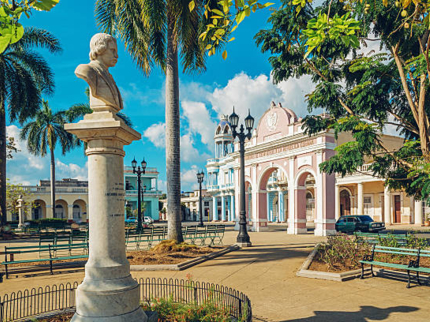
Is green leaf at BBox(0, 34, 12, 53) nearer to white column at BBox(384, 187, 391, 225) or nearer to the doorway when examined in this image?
white column at BBox(384, 187, 391, 225)

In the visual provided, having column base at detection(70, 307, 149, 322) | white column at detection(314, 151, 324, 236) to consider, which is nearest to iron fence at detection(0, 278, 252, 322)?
column base at detection(70, 307, 149, 322)

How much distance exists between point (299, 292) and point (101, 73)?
620 cm

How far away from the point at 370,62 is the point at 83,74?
32.4ft

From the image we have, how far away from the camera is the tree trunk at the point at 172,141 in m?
13.1

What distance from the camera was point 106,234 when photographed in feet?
15.9

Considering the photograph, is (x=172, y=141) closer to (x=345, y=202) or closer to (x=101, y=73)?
(x=101, y=73)

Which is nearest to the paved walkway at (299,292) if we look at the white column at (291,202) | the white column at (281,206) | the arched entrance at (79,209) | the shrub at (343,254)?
the shrub at (343,254)

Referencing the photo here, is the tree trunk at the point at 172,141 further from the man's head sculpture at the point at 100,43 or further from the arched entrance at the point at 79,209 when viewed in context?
the arched entrance at the point at 79,209

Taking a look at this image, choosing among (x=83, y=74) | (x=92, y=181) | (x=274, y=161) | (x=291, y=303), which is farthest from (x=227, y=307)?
(x=274, y=161)

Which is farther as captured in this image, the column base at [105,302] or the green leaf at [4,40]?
the column base at [105,302]

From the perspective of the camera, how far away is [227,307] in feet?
18.2

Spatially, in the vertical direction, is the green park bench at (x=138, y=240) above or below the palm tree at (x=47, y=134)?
below

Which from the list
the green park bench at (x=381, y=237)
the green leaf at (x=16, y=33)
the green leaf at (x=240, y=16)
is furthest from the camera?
the green park bench at (x=381, y=237)

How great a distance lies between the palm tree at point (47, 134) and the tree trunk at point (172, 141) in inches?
1007
